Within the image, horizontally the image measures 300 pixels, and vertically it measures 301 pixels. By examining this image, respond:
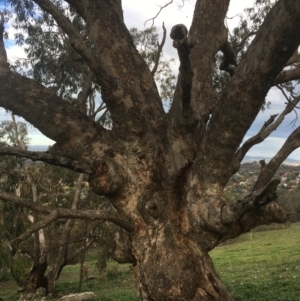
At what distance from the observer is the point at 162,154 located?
5270mm

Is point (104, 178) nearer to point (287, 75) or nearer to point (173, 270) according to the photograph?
point (173, 270)

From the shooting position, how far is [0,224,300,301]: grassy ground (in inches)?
347

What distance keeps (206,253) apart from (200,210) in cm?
49

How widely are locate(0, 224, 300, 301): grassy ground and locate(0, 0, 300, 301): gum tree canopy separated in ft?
11.4

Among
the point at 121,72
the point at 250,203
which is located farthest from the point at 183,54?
the point at 121,72

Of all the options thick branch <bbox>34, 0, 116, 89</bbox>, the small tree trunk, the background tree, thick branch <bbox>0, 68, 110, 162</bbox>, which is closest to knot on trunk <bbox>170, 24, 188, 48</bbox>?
thick branch <bbox>34, 0, 116, 89</bbox>

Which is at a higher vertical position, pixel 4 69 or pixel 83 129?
pixel 4 69

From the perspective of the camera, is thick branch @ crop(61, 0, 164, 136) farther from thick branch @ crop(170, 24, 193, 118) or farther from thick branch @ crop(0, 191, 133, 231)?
thick branch @ crop(0, 191, 133, 231)

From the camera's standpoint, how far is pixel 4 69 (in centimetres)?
508

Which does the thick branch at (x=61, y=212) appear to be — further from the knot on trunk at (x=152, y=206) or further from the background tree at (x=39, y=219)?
the background tree at (x=39, y=219)

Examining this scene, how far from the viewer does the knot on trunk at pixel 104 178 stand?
16.1 ft

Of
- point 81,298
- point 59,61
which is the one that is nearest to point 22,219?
point 81,298

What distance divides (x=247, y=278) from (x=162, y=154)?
8355 millimetres

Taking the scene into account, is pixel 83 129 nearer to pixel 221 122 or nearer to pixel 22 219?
pixel 221 122
